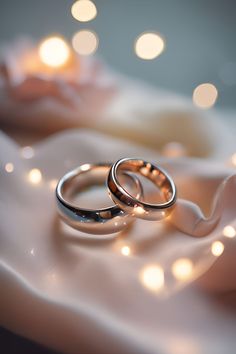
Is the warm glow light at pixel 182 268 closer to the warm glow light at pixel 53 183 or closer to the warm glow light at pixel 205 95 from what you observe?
the warm glow light at pixel 53 183

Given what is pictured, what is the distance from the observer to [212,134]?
755 mm

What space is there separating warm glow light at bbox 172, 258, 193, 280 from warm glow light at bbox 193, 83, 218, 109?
479 millimetres

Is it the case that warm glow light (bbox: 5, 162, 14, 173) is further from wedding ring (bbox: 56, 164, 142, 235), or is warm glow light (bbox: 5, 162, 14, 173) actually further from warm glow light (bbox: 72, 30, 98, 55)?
warm glow light (bbox: 72, 30, 98, 55)

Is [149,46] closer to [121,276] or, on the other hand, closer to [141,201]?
[141,201]

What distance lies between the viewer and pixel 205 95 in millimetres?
956

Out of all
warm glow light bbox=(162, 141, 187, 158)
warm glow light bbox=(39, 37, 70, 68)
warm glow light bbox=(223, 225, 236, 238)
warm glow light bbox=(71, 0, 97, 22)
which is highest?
warm glow light bbox=(71, 0, 97, 22)

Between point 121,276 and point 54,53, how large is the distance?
54 cm

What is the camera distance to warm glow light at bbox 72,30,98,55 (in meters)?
1.07

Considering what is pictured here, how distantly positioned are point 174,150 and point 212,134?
0.07 meters

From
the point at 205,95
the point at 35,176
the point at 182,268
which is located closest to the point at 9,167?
the point at 35,176

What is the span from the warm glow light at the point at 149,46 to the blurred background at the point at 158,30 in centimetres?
1

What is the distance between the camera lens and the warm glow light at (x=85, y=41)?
1.07m

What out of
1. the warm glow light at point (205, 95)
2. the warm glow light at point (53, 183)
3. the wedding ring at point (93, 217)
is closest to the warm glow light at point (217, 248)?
the wedding ring at point (93, 217)

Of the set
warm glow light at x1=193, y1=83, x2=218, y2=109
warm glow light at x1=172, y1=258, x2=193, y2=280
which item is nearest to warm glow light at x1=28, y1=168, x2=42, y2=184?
warm glow light at x1=172, y1=258, x2=193, y2=280
